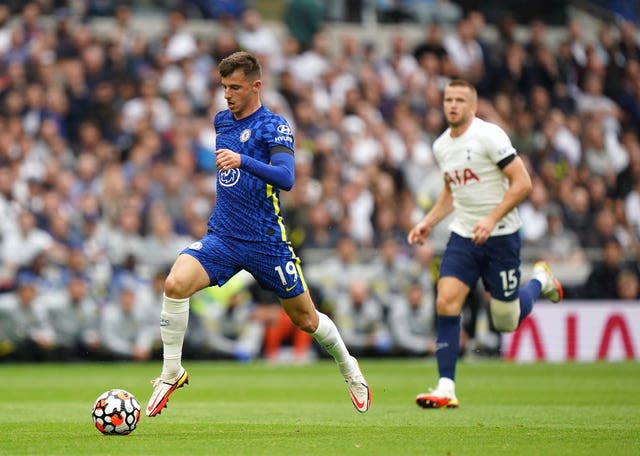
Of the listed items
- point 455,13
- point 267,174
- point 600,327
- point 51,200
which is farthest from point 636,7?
point 267,174

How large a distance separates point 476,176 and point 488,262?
29.4 inches

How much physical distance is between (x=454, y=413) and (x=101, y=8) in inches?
562

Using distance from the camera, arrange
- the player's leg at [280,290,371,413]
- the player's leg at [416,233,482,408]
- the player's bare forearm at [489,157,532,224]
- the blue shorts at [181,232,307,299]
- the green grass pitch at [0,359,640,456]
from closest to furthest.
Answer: the green grass pitch at [0,359,640,456]
the blue shorts at [181,232,307,299]
the player's leg at [280,290,371,413]
the player's bare forearm at [489,157,532,224]
the player's leg at [416,233,482,408]

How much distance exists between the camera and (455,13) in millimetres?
24938

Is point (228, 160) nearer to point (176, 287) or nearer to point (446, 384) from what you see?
point (176, 287)

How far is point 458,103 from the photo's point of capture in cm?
1098

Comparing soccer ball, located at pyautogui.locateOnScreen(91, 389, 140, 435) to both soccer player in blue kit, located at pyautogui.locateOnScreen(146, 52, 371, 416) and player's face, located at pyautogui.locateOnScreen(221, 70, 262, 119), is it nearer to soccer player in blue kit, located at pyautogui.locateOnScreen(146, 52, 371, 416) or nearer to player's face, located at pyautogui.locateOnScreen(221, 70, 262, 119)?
soccer player in blue kit, located at pyautogui.locateOnScreen(146, 52, 371, 416)

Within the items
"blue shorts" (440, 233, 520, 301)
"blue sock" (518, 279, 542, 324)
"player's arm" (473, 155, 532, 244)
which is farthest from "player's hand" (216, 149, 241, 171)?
"blue sock" (518, 279, 542, 324)

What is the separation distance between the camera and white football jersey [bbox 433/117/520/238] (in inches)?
433

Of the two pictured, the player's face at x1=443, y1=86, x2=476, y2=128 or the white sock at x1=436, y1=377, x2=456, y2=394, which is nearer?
the white sock at x1=436, y1=377, x2=456, y2=394

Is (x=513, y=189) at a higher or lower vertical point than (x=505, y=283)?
higher

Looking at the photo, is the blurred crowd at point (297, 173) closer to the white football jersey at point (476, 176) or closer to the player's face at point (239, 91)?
the white football jersey at point (476, 176)

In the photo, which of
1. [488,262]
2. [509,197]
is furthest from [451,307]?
[509,197]

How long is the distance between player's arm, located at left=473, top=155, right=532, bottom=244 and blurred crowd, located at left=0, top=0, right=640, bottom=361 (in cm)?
829
